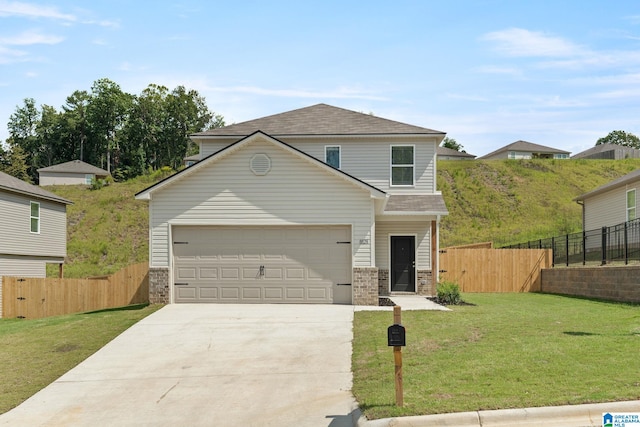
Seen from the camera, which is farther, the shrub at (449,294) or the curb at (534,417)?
the shrub at (449,294)

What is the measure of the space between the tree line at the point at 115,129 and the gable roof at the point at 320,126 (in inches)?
2265

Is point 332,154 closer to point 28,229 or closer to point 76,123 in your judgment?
point 28,229

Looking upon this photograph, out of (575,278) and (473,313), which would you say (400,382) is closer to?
(473,313)

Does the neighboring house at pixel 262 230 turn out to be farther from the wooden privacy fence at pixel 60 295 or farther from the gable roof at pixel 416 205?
the wooden privacy fence at pixel 60 295

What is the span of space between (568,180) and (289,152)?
44.6 metres

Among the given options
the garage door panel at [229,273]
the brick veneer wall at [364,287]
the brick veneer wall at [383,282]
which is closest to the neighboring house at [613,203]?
the brick veneer wall at [383,282]

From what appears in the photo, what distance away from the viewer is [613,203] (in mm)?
31156

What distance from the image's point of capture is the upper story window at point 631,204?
94.3 ft

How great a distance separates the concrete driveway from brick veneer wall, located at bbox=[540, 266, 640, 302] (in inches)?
343

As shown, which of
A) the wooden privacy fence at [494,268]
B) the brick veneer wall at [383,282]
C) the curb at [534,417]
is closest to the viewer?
the curb at [534,417]

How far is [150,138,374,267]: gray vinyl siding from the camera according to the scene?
19.1 m

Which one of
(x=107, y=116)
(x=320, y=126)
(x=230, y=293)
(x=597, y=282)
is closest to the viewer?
(x=230, y=293)

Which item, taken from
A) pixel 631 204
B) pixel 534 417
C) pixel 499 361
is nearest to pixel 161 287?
pixel 499 361

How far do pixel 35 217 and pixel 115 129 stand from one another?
58220 millimetres
